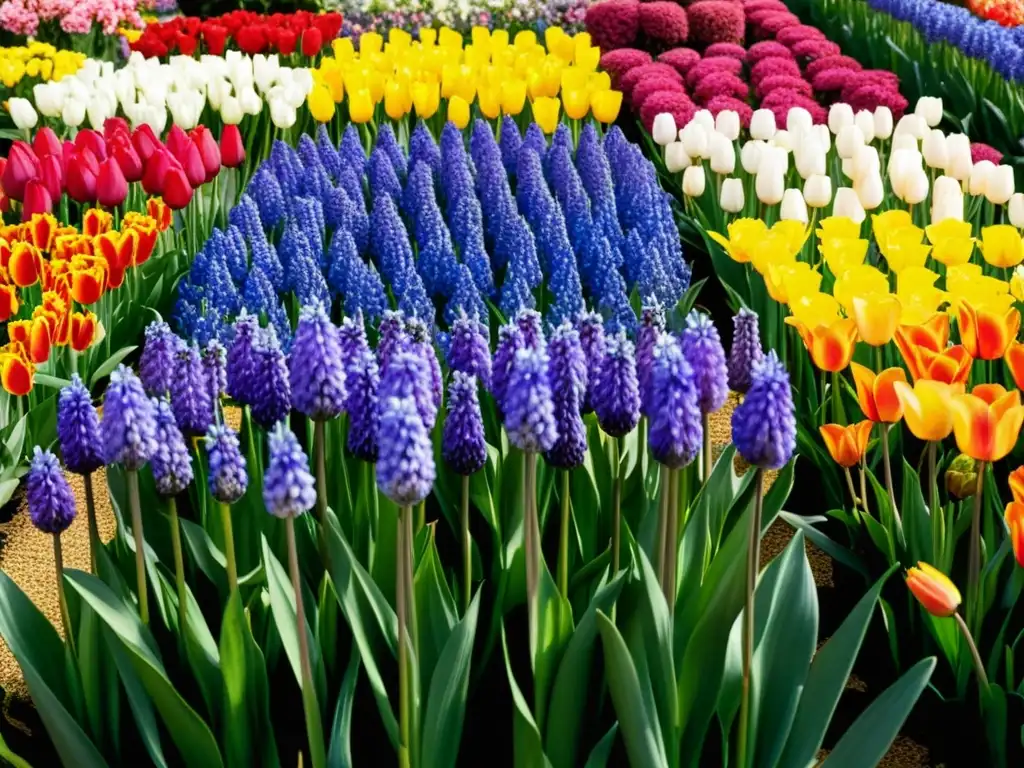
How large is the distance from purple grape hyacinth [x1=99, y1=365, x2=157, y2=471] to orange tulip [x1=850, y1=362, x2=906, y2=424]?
4.34 feet

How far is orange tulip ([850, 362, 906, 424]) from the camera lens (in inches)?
93.7

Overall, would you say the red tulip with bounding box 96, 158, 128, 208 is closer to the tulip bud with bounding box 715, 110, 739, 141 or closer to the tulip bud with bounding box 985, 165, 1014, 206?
the tulip bud with bounding box 715, 110, 739, 141

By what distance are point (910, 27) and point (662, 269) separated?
231 inches

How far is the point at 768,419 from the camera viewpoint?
1688 millimetres

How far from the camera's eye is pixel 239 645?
185 cm

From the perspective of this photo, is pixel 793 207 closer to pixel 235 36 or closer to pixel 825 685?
pixel 825 685

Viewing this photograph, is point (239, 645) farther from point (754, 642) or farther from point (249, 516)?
point (754, 642)

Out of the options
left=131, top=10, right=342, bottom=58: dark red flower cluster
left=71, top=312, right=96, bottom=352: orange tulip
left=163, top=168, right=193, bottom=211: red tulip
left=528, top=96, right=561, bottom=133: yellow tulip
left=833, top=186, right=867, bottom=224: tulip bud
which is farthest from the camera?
left=131, top=10, right=342, bottom=58: dark red flower cluster

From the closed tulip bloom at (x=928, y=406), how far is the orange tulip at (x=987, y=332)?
0.34 meters

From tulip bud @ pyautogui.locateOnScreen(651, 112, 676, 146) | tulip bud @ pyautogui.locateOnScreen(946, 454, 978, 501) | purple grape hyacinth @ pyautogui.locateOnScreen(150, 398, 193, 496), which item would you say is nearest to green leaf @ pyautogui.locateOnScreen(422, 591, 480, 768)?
purple grape hyacinth @ pyautogui.locateOnScreen(150, 398, 193, 496)

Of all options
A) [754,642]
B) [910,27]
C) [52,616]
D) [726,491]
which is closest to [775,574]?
[754,642]

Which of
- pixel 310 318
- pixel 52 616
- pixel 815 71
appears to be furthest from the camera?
pixel 815 71

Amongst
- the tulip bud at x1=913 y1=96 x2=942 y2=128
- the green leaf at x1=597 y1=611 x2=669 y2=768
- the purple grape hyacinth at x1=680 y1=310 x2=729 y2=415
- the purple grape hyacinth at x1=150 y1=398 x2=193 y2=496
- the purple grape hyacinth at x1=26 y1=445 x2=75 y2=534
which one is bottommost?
the tulip bud at x1=913 y1=96 x2=942 y2=128

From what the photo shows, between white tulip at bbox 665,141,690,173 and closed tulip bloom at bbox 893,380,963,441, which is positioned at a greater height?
closed tulip bloom at bbox 893,380,963,441
